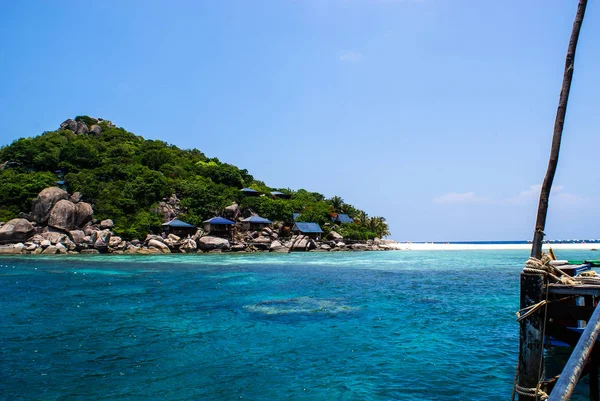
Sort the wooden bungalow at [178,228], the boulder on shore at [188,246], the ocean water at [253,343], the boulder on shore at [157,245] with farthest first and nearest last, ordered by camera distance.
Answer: the wooden bungalow at [178,228] < the boulder on shore at [188,246] < the boulder on shore at [157,245] < the ocean water at [253,343]

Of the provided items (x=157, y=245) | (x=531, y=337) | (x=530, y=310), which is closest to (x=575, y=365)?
(x=530, y=310)

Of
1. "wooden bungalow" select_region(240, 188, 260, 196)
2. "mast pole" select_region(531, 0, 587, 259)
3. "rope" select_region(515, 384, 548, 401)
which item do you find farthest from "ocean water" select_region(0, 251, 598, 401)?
"wooden bungalow" select_region(240, 188, 260, 196)

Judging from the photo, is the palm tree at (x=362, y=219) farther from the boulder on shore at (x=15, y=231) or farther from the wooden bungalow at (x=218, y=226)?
the boulder on shore at (x=15, y=231)

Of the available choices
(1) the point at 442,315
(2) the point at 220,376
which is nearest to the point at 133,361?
(2) the point at 220,376

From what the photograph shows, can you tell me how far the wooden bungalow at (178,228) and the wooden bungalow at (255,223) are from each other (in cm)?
968

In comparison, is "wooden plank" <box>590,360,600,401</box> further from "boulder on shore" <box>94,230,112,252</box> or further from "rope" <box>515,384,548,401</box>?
"boulder on shore" <box>94,230,112,252</box>

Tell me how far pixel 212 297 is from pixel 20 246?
40.6m

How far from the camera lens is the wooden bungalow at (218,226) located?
194 feet

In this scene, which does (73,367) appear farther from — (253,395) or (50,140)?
(50,140)

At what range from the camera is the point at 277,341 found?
11594mm

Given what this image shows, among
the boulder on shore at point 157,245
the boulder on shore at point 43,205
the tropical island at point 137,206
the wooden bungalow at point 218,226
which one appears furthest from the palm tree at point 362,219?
the boulder on shore at point 43,205

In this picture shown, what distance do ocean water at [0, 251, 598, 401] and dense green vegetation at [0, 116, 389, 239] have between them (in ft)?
124

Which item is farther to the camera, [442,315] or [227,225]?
[227,225]

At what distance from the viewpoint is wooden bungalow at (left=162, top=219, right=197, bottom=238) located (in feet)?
187
